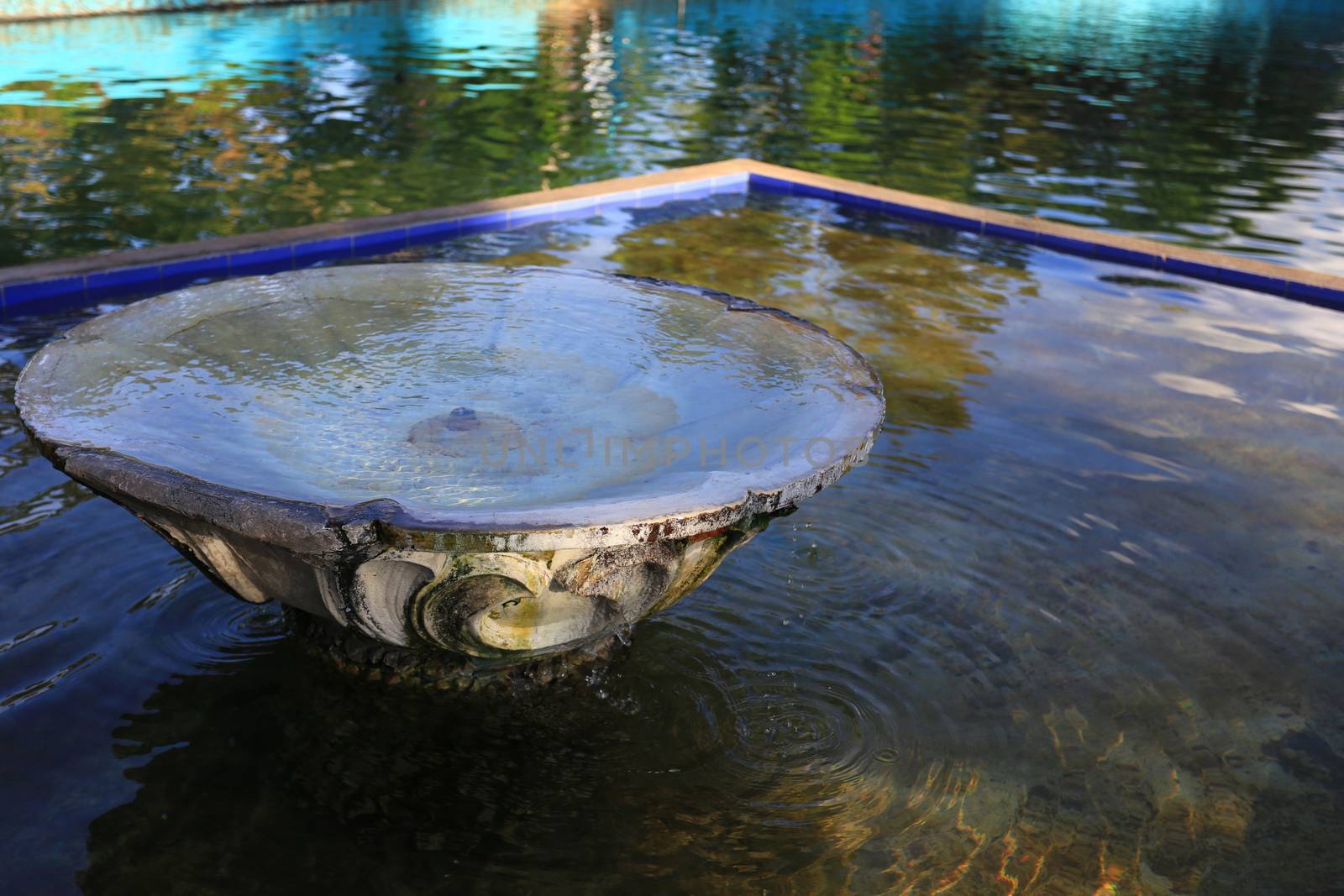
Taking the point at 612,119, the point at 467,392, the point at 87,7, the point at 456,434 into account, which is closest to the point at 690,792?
the point at 456,434

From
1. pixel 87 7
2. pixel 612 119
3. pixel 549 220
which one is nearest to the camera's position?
pixel 549 220

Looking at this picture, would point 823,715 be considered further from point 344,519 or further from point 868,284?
point 868,284

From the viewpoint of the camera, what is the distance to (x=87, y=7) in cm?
2225

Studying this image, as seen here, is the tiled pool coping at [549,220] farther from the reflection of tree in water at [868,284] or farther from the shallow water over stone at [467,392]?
the shallow water over stone at [467,392]

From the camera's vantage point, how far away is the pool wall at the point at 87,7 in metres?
21.3

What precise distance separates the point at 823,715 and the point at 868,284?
4358 mm

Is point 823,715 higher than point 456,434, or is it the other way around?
point 456,434

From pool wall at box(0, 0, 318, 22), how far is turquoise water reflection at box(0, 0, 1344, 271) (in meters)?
0.41

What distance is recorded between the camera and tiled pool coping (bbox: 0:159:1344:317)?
20.9 feet

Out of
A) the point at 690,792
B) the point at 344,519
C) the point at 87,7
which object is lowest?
the point at 690,792

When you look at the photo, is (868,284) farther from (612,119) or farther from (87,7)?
(87,7)

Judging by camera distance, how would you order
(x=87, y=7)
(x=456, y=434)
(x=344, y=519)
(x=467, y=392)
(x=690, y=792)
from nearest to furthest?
1. (x=344, y=519)
2. (x=690, y=792)
3. (x=456, y=434)
4. (x=467, y=392)
5. (x=87, y=7)

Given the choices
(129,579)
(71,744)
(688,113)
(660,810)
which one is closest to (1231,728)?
(660,810)

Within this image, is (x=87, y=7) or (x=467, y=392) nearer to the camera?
(x=467, y=392)
